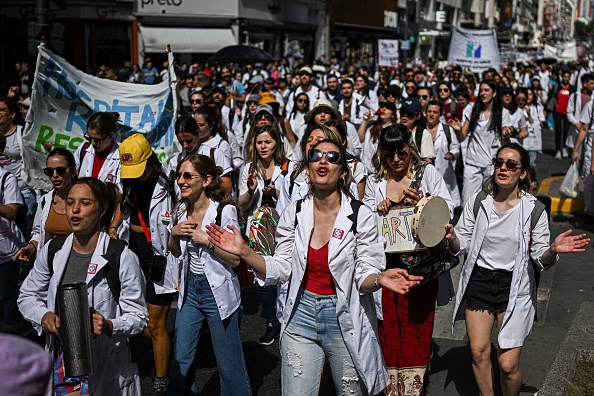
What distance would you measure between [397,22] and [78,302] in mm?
54825

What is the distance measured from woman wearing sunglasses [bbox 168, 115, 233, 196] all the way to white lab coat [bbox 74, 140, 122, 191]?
0.42 metres

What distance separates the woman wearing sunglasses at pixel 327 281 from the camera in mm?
3771

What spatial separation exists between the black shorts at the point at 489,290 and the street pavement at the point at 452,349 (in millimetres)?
906

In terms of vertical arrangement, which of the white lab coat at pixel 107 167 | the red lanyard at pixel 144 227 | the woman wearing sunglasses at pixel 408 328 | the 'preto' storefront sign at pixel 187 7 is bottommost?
the woman wearing sunglasses at pixel 408 328

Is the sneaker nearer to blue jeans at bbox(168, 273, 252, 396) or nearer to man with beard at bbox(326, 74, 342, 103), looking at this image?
blue jeans at bbox(168, 273, 252, 396)

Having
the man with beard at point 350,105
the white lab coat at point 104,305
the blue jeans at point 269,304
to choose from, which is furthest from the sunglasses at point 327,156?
the man with beard at point 350,105

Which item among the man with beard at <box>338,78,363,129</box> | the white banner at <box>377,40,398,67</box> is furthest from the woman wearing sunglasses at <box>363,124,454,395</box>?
the white banner at <box>377,40,398,67</box>

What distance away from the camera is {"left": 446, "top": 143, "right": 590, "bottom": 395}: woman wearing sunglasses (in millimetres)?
4484

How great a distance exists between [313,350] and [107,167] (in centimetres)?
286

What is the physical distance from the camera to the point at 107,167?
604 cm

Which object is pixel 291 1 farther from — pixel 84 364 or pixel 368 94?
pixel 84 364

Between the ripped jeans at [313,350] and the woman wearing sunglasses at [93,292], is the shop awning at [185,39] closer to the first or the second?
the woman wearing sunglasses at [93,292]

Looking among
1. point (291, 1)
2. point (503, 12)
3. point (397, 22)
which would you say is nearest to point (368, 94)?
point (291, 1)

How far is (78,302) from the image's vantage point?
327 centimetres
